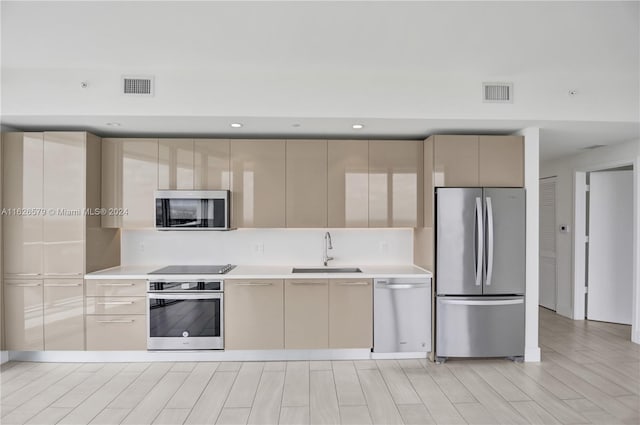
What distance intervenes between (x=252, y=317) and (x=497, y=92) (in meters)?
3.13

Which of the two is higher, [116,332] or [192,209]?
[192,209]

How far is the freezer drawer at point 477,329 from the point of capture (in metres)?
3.61

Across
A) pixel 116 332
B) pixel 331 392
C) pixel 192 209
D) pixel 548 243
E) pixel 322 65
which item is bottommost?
pixel 331 392

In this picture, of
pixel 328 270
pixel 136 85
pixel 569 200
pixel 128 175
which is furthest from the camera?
pixel 569 200

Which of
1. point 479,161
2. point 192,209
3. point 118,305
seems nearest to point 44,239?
point 118,305

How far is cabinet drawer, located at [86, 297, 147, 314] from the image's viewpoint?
142 inches

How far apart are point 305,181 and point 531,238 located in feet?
7.69

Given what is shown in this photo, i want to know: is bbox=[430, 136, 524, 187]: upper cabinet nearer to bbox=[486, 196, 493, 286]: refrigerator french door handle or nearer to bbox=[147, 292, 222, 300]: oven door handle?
bbox=[486, 196, 493, 286]: refrigerator french door handle

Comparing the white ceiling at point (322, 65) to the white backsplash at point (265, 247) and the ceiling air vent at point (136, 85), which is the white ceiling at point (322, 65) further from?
the white backsplash at point (265, 247)

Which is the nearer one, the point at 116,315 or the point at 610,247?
the point at 116,315

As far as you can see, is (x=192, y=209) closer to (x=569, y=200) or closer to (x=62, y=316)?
(x=62, y=316)

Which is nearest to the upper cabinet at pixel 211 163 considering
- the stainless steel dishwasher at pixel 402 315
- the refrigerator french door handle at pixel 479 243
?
the stainless steel dishwasher at pixel 402 315

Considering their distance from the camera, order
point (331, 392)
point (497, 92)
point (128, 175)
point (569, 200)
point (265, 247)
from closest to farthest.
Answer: point (331, 392) < point (497, 92) < point (128, 175) < point (265, 247) < point (569, 200)

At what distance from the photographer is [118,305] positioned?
3617 mm
